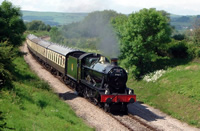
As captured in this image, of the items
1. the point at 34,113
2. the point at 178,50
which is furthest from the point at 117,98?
the point at 178,50

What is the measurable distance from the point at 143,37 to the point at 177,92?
8.23 m

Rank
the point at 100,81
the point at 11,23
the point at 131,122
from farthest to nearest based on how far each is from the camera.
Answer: the point at 11,23 < the point at 100,81 < the point at 131,122

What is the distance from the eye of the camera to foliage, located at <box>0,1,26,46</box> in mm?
24891

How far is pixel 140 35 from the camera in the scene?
25828 mm

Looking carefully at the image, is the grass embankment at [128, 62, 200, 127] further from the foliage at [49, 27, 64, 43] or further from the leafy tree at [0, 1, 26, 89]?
the foliage at [49, 27, 64, 43]

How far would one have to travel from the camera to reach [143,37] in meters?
26.4

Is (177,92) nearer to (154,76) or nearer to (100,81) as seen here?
(154,76)

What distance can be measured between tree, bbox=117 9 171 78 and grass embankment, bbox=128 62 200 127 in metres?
2.38

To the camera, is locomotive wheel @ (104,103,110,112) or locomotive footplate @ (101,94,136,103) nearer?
locomotive footplate @ (101,94,136,103)

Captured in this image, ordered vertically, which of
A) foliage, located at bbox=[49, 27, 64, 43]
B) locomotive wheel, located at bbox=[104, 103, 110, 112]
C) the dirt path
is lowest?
the dirt path

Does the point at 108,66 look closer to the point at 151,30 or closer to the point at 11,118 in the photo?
the point at 11,118

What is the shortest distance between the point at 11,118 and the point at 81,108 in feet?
23.5

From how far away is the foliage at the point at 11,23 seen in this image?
81.7 feet

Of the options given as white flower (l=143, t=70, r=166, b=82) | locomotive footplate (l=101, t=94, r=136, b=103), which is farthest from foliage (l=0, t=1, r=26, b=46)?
white flower (l=143, t=70, r=166, b=82)
